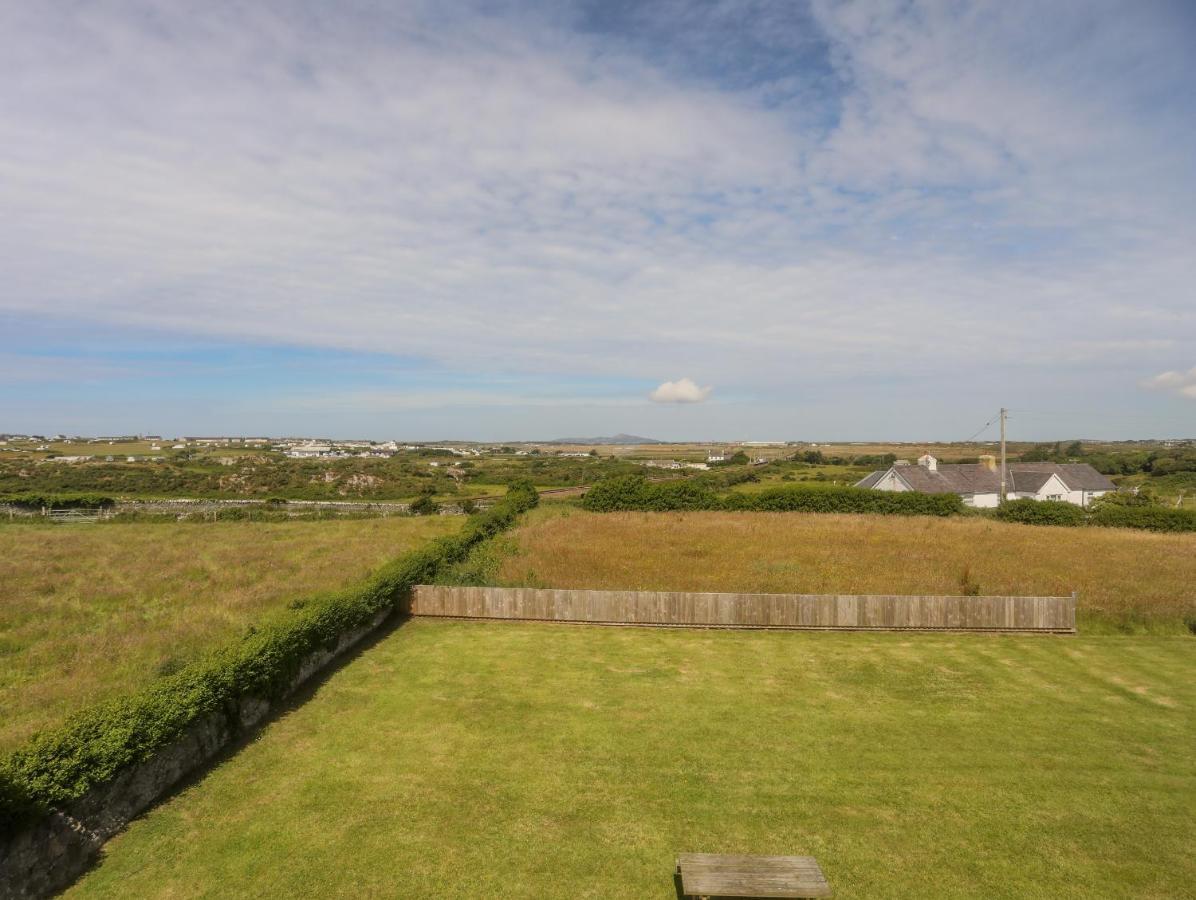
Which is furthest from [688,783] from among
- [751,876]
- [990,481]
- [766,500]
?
[990,481]

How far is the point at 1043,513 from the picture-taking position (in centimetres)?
3934

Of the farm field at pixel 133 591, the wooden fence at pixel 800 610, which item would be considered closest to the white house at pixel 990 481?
the wooden fence at pixel 800 610

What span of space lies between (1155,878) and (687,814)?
606 cm

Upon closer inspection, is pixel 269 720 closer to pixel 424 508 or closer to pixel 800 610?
pixel 800 610

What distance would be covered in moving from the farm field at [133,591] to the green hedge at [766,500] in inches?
472

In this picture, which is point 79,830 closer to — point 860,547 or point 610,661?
point 610,661

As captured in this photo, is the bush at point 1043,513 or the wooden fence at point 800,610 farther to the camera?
the bush at point 1043,513

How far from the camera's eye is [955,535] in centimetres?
3444

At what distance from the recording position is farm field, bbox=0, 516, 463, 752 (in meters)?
13.6

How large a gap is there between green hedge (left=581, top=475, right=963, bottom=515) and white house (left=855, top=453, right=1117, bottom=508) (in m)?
6.80

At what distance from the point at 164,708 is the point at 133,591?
17.1 metres

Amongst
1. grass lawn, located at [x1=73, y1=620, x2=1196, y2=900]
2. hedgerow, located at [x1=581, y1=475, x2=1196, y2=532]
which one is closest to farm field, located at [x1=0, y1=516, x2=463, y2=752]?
grass lawn, located at [x1=73, y1=620, x2=1196, y2=900]

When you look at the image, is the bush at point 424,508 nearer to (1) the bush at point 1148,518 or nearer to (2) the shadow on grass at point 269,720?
(2) the shadow on grass at point 269,720

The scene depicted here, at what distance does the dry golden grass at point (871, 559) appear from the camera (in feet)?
74.7
